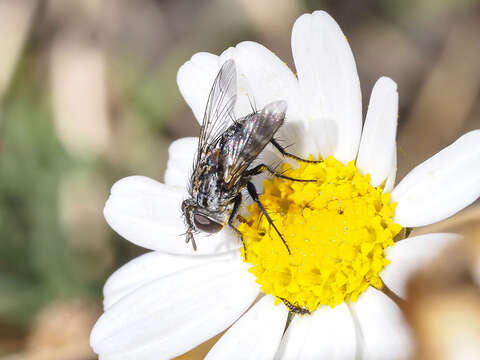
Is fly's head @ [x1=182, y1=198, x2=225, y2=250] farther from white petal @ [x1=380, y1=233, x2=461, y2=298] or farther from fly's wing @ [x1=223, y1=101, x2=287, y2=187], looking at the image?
white petal @ [x1=380, y1=233, x2=461, y2=298]

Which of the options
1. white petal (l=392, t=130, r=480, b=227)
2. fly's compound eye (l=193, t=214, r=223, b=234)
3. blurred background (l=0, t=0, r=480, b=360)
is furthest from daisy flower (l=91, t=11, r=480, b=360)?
blurred background (l=0, t=0, r=480, b=360)

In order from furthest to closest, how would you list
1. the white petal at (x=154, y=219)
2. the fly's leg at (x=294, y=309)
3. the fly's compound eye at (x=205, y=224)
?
the white petal at (x=154, y=219), the fly's compound eye at (x=205, y=224), the fly's leg at (x=294, y=309)

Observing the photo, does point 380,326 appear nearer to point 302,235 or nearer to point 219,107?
point 302,235

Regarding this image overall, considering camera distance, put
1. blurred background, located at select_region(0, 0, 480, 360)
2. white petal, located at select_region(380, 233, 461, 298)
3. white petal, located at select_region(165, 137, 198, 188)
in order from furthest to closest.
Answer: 1. blurred background, located at select_region(0, 0, 480, 360)
2. white petal, located at select_region(165, 137, 198, 188)
3. white petal, located at select_region(380, 233, 461, 298)

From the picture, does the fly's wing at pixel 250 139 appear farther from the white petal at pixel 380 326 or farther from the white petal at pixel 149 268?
the white petal at pixel 380 326

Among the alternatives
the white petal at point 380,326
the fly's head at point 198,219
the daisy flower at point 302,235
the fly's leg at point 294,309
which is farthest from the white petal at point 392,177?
the fly's head at point 198,219

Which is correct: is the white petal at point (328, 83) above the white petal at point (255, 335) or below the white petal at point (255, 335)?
above

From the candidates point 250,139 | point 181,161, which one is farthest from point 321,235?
point 181,161
